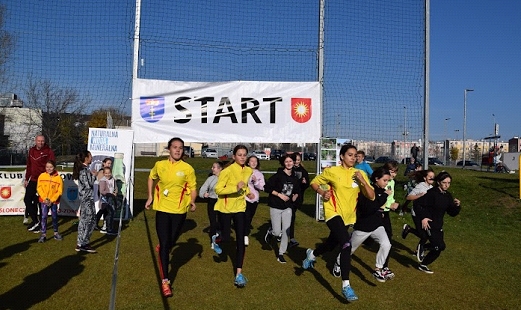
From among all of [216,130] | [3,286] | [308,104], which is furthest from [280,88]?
[3,286]

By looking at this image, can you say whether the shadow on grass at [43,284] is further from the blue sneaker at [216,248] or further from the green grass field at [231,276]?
the blue sneaker at [216,248]

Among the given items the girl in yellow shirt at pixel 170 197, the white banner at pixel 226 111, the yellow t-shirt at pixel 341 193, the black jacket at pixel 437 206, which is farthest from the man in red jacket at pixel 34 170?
the black jacket at pixel 437 206

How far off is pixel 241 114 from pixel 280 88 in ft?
4.07

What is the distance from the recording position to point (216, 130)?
12109 mm

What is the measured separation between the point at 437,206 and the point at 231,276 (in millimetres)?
3439

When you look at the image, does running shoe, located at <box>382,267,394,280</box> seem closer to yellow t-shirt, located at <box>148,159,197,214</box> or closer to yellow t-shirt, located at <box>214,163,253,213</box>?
yellow t-shirt, located at <box>214,163,253,213</box>

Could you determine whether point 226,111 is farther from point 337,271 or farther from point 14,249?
point 337,271

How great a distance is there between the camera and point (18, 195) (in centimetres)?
1233

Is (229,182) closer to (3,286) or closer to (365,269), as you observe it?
(365,269)

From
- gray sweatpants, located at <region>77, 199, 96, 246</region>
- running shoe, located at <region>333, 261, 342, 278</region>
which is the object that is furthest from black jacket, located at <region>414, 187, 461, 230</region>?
gray sweatpants, located at <region>77, 199, 96, 246</region>

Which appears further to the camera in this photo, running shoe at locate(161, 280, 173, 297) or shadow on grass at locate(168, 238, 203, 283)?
shadow on grass at locate(168, 238, 203, 283)

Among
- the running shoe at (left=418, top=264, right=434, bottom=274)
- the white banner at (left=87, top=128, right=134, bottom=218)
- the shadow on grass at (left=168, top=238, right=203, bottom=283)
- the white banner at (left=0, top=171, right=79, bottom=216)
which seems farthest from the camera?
the white banner at (left=0, top=171, right=79, bottom=216)

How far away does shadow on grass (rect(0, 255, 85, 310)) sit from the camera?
550 centimetres

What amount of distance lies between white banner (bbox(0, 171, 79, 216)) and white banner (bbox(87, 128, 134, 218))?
1198mm
